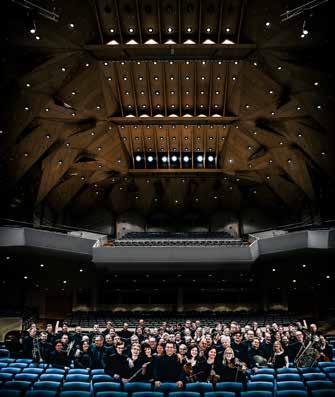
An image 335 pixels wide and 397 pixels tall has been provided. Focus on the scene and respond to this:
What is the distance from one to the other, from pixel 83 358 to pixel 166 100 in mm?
15715

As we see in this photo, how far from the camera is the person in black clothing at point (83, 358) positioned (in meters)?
8.45

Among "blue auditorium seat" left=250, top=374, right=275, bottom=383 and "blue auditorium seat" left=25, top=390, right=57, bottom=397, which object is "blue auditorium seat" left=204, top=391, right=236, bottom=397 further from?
"blue auditorium seat" left=25, top=390, right=57, bottom=397

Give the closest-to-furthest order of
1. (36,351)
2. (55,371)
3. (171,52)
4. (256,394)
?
1. (256,394)
2. (55,371)
3. (36,351)
4. (171,52)

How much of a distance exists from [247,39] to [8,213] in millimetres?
16759

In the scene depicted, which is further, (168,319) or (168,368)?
(168,319)

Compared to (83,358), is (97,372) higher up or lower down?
lower down

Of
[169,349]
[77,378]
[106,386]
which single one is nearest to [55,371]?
[77,378]

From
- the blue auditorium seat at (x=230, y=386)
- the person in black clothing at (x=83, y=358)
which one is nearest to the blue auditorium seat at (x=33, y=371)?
the person in black clothing at (x=83, y=358)

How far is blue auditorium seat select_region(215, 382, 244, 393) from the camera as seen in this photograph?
6.83m

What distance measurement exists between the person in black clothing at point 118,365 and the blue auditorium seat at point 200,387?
121cm

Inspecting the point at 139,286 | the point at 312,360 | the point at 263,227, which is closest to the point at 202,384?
the point at 312,360

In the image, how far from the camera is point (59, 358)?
8.41 meters

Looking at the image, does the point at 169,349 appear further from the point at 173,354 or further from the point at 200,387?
the point at 200,387

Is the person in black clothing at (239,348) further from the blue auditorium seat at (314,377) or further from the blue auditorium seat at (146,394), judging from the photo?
the blue auditorium seat at (146,394)
